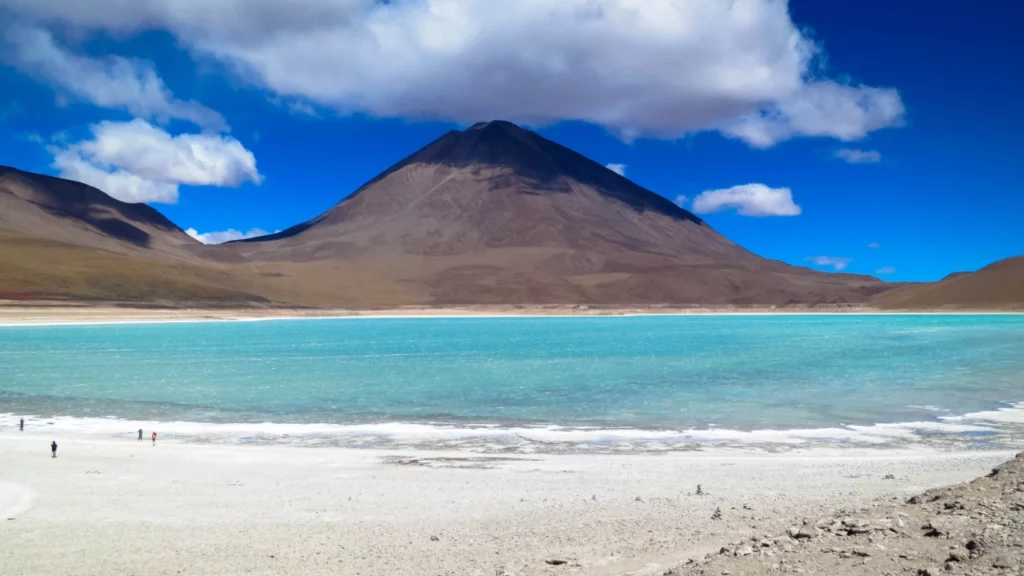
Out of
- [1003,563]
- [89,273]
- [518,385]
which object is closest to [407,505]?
[1003,563]

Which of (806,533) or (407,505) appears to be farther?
(407,505)

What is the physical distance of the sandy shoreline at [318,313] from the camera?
265ft

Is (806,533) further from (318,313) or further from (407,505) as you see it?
(318,313)

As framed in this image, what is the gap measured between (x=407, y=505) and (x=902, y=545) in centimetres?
597

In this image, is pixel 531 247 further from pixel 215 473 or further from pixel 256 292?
pixel 215 473

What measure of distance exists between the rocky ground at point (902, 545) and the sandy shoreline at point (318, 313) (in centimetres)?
8079

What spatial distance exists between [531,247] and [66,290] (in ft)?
380

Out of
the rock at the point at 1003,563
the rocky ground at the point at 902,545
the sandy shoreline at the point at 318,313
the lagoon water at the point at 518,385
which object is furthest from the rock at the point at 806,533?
the sandy shoreline at the point at 318,313

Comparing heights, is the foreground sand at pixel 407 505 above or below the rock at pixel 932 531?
below

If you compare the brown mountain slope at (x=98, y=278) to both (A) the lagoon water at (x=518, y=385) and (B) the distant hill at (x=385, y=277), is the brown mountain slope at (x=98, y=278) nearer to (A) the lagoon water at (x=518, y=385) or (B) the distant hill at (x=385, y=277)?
(B) the distant hill at (x=385, y=277)

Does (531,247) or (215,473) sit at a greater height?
(531,247)

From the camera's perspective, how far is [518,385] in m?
25.9

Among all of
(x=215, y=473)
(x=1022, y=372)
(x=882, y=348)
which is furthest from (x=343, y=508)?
(x=882, y=348)

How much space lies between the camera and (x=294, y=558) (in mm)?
7797
